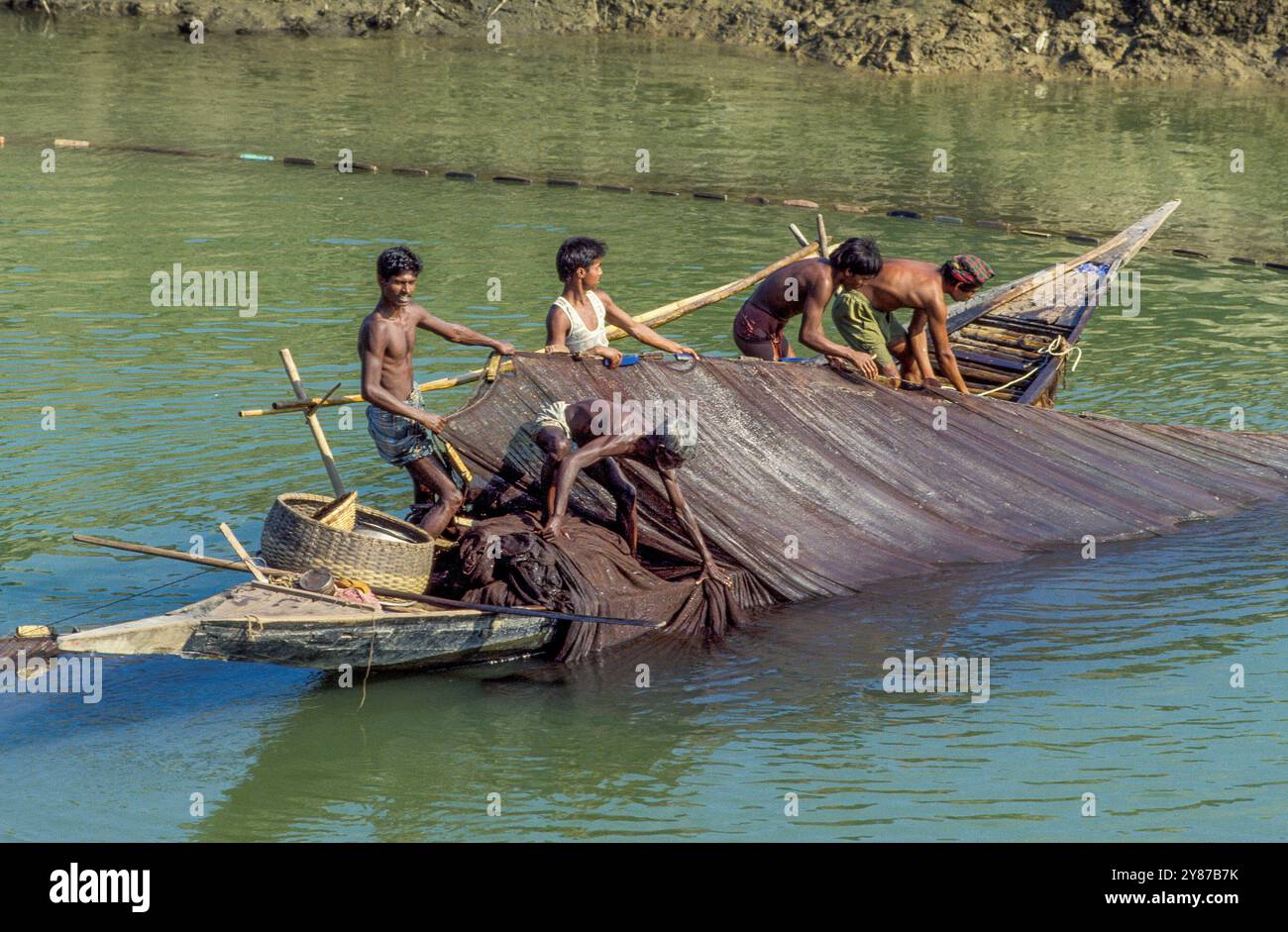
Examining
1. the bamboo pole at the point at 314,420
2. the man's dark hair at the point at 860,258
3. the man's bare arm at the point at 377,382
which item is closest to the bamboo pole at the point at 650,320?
the bamboo pole at the point at 314,420

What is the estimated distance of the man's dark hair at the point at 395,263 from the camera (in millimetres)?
7137

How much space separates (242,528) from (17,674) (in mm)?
2322

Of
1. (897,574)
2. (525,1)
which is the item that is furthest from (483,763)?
(525,1)

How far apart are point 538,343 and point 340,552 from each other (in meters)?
5.14

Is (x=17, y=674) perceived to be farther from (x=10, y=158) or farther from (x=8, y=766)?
(x=10, y=158)

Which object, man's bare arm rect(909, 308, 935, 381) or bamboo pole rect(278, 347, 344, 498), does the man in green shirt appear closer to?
man's bare arm rect(909, 308, 935, 381)

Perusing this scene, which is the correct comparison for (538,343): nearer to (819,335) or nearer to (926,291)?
(926,291)

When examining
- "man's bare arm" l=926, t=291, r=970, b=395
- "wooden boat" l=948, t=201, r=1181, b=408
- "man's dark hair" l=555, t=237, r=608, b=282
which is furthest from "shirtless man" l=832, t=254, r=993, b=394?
"man's dark hair" l=555, t=237, r=608, b=282

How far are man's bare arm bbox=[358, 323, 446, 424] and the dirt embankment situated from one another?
16374 mm

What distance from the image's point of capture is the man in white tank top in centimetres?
786

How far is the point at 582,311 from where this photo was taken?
26.6 ft

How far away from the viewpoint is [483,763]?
6605mm

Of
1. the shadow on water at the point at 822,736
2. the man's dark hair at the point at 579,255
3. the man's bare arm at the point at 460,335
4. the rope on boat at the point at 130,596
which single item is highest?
the man's dark hair at the point at 579,255

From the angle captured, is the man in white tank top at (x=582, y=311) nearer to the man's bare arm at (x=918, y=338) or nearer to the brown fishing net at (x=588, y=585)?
the brown fishing net at (x=588, y=585)
